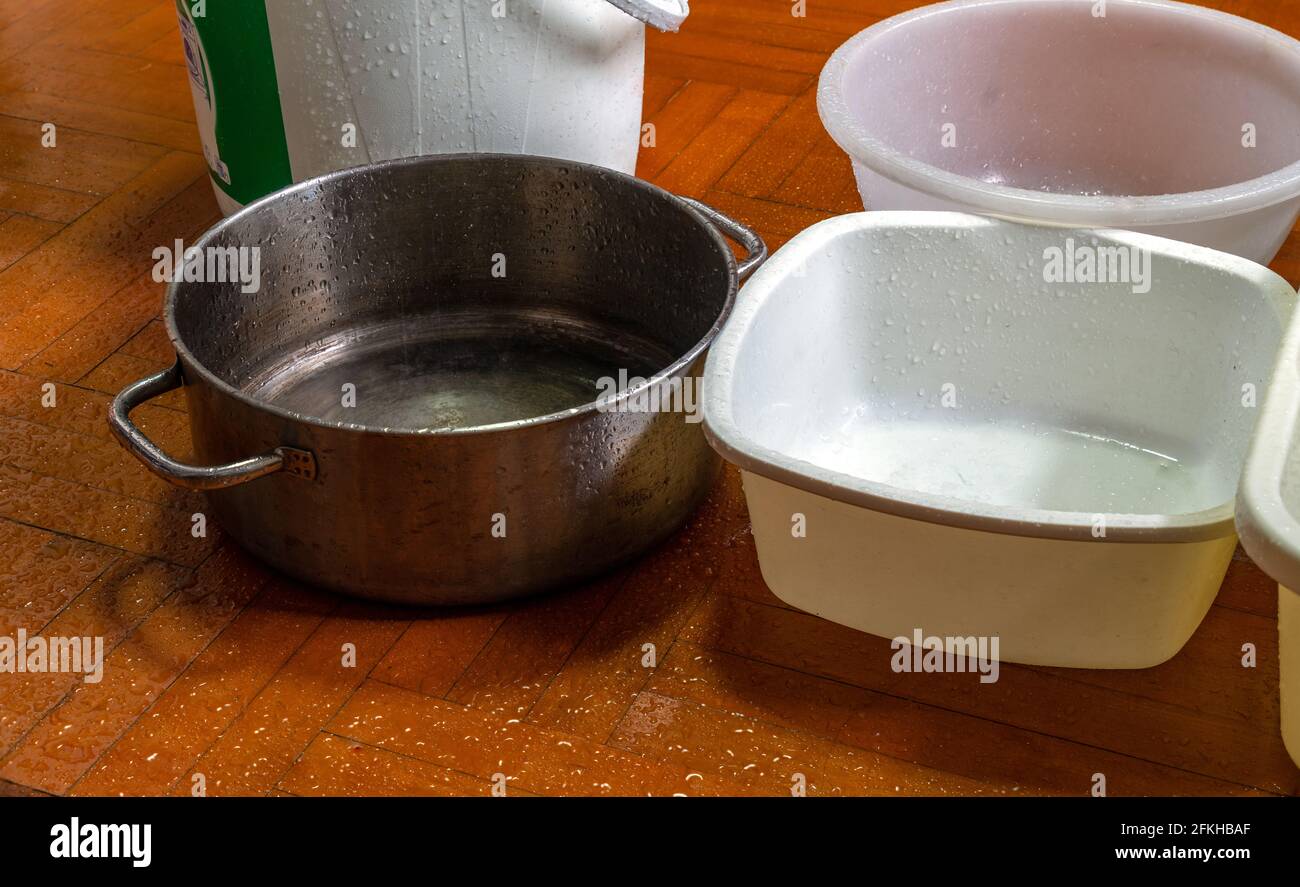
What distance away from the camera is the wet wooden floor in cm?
90

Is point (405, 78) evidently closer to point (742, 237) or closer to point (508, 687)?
point (742, 237)

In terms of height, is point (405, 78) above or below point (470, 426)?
above

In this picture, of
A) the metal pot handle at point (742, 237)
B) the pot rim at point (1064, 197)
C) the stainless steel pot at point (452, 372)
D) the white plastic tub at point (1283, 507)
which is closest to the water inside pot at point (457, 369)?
the stainless steel pot at point (452, 372)

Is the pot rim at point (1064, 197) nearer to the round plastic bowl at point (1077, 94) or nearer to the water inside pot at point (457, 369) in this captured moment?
the round plastic bowl at point (1077, 94)

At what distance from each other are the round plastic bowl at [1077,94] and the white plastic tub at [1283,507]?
437 mm

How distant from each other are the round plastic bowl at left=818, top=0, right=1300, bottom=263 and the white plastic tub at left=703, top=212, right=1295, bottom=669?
0.48 ft

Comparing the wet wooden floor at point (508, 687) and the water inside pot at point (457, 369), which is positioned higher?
the water inside pot at point (457, 369)

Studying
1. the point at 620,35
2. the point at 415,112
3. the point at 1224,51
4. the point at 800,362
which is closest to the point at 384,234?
the point at 415,112

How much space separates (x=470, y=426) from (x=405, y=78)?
0.35 metres

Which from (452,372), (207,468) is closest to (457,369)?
(452,372)

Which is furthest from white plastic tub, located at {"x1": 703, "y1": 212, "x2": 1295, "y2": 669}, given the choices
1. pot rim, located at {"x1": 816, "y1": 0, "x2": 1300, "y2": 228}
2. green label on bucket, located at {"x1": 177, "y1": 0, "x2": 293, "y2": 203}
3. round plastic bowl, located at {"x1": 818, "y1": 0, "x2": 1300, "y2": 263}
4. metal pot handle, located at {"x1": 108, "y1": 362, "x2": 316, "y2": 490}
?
green label on bucket, located at {"x1": 177, "y1": 0, "x2": 293, "y2": 203}

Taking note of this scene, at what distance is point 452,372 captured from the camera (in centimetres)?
121

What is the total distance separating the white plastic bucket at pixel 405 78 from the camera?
1.20 metres

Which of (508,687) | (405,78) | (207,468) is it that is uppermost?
(405,78)
